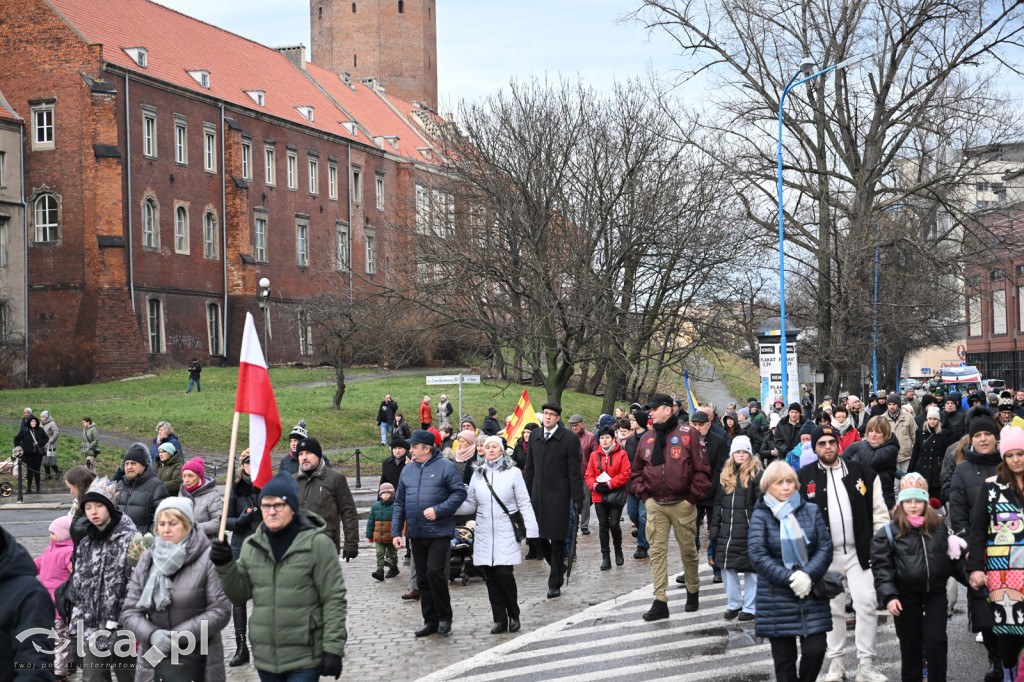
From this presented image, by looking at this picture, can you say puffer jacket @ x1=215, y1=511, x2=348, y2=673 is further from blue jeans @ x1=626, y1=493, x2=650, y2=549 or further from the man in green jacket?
blue jeans @ x1=626, y1=493, x2=650, y2=549

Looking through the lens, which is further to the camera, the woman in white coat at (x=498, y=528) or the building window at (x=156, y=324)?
the building window at (x=156, y=324)

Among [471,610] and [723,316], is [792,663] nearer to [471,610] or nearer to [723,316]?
[471,610]

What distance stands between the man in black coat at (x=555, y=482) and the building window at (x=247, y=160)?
51295 mm

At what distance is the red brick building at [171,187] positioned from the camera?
51844mm

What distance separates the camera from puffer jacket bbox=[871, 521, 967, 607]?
7.98 m

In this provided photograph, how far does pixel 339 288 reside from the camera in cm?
5312

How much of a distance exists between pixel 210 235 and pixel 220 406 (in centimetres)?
2092

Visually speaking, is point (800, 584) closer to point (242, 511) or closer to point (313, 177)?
point (242, 511)

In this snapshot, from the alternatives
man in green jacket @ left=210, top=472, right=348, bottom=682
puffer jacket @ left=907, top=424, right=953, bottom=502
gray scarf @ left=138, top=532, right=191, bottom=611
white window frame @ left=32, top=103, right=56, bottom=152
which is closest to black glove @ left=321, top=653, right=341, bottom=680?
man in green jacket @ left=210, top=472, right=348, bottom=682

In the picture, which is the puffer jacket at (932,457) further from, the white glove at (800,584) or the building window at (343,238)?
the building window at (343,238)

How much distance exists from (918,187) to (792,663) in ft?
86.7

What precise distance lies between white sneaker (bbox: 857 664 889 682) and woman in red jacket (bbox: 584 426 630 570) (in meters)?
6.39

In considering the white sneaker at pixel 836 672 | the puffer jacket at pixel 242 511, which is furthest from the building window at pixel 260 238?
the white sneaker at pixel 836 672

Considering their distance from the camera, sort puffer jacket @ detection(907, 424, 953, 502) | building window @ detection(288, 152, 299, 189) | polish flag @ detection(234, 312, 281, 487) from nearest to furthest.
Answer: polish flag @ detection(234, 312, 281, 487) → puffer jacket @ detection(907, 424, 953, 502) → building window @ detection(288, 152, 299, 189)
